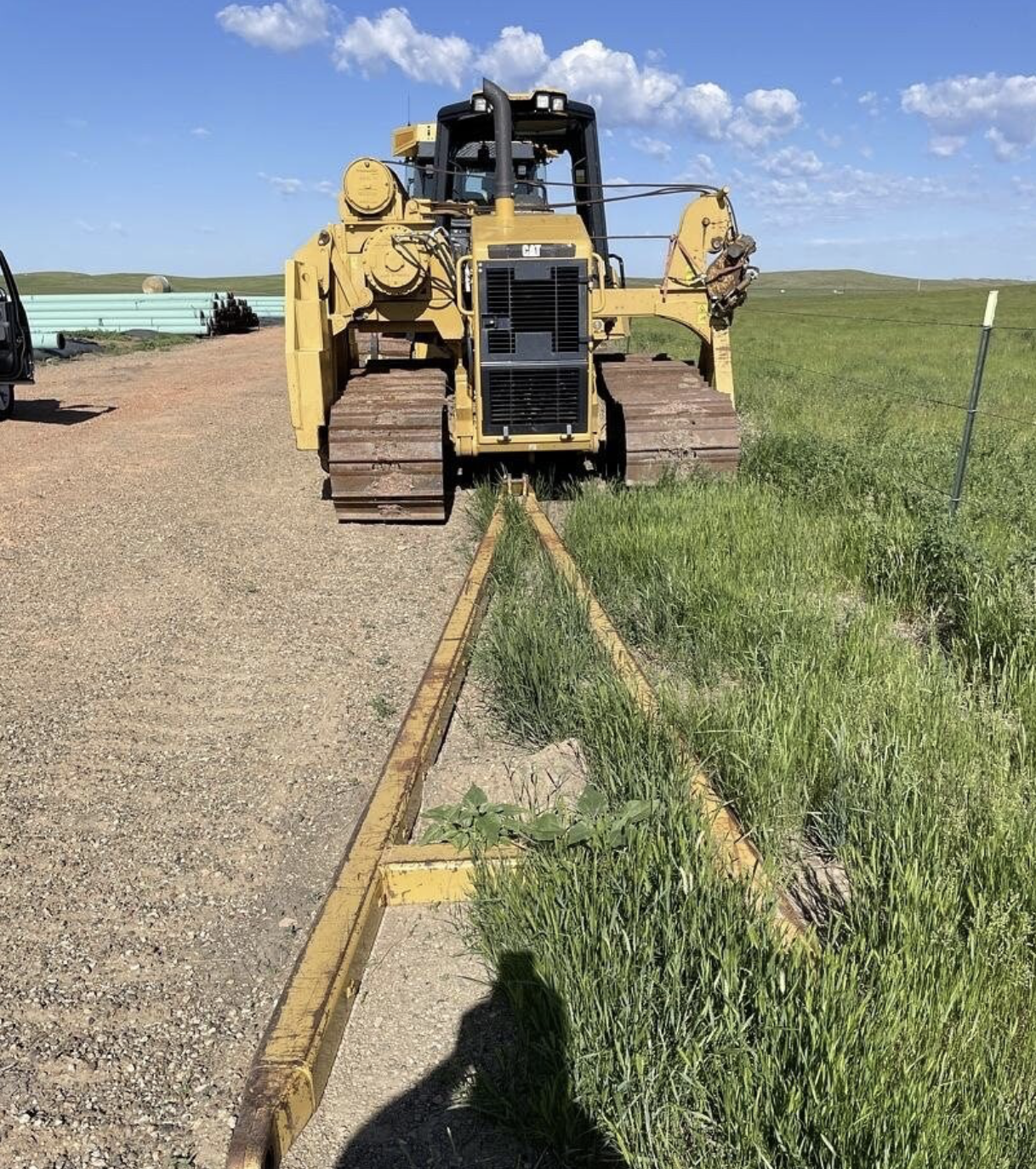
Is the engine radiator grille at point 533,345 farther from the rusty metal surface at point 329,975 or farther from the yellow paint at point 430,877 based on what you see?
the yellow paint at point 430,877

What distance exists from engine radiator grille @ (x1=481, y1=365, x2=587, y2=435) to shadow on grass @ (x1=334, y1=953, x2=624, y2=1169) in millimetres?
5515

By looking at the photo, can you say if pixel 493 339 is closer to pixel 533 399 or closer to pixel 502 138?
pixel 533 399

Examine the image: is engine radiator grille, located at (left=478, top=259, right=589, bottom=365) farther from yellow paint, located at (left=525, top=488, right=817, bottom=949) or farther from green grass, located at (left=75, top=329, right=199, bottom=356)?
green grass, located at (left=75, top=329, right=199, bottom=356)

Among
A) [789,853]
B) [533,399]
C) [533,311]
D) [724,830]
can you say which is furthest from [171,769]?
[533,311]

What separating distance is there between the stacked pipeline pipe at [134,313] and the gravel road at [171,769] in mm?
22283

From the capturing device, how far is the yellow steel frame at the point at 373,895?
1935 mm

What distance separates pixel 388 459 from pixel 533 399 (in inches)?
44.8

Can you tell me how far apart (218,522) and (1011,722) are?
5638 mm

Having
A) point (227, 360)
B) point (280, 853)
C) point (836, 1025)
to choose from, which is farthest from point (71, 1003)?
point (227, 360)

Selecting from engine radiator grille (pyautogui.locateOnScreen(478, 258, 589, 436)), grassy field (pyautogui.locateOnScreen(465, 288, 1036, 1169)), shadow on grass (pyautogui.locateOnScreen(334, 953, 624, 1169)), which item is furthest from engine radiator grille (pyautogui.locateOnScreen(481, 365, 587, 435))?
shadow on grass (pyautogui.locateOnScreen(334, 953, 624, 1169))

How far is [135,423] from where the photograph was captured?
42.1 ft

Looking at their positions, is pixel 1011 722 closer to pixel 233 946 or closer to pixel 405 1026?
pixel 405 1026

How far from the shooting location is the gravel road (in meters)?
2.31

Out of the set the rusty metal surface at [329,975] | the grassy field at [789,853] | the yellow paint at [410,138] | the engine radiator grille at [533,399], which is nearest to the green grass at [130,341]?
the yellow paint at [410,138]
